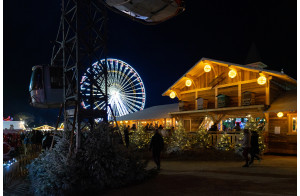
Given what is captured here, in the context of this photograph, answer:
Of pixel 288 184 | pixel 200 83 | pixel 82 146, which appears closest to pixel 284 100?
pixel 200 83

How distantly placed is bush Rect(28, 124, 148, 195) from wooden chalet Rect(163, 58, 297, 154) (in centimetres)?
1092

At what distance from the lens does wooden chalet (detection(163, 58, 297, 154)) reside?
→ 15.4 m

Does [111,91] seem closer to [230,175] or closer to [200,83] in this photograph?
[200,83]

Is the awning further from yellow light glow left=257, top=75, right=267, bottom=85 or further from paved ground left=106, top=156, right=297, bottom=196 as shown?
paved ground left=106, top=156, right=297, bottom=196

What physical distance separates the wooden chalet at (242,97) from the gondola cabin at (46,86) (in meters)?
11.1

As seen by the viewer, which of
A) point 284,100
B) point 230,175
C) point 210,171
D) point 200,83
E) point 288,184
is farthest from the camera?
point 200,83

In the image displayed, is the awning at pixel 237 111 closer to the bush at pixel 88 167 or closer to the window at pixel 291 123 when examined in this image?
the window at pixel 291 123

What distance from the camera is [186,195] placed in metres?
6.21

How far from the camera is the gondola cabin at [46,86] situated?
1116cm

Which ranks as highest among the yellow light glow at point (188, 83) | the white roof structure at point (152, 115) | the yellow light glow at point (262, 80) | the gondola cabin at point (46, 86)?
the yellow light glow at point (188, 83)

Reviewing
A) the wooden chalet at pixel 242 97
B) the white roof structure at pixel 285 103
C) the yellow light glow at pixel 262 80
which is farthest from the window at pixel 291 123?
the yellow light glow at pixel 262 80

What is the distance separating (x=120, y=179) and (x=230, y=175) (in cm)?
380

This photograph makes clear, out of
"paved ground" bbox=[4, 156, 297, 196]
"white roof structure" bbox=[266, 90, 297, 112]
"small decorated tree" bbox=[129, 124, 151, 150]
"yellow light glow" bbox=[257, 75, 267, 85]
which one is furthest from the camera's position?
"small decorated tree" bbox=[129, 124, 151, 150]

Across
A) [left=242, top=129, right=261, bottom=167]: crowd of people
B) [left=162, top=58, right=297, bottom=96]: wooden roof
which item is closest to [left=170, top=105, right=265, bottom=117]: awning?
[left=162, top=58, right=297, bottom=96]: wooden roof
